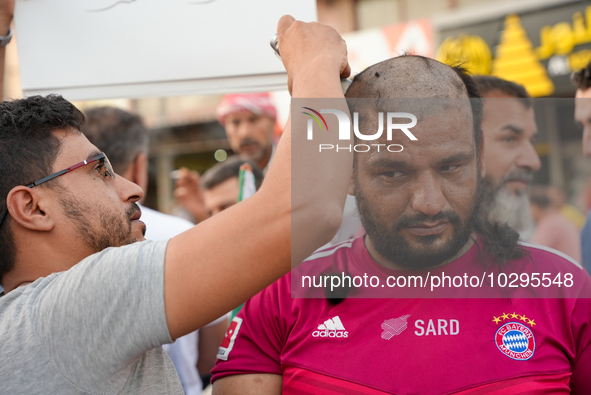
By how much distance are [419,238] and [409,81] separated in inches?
16.8

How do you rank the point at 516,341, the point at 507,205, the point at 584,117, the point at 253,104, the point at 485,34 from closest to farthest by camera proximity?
the point at 516,341, the point at 507,205, the point at 584,117, the point at 253,104, the point at 485,34

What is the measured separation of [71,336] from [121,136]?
1951 mm

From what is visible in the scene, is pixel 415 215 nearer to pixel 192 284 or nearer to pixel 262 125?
pixel 192 284

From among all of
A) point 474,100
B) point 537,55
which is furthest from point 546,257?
point 537,55

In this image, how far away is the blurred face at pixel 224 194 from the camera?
11.3 ft

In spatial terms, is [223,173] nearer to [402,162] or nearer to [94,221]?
[94,221]

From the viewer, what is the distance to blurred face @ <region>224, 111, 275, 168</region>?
408 cm

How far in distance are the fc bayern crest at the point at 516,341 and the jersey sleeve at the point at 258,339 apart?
22.8 inches

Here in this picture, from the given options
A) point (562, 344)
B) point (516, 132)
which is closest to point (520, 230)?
point (562, 344)

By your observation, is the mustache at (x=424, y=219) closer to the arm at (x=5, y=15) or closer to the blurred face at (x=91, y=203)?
the blurred face at (x=91, y=203)

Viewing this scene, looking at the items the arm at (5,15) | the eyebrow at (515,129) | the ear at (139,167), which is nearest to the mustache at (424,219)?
the eyebrow at (515,129)

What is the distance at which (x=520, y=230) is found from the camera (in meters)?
1.53

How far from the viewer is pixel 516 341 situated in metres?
1.33

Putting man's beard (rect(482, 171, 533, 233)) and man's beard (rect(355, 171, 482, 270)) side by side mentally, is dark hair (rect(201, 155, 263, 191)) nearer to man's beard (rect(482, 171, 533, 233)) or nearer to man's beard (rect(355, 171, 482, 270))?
man's beard (rect(482, 171, 533, 233))
